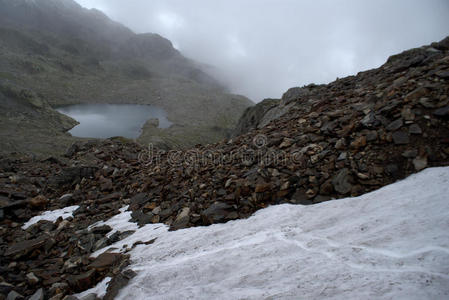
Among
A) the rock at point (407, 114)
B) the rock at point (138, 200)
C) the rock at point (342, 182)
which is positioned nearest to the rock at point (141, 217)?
the rock at point (138, 200)

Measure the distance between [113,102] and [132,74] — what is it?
50.8 metres

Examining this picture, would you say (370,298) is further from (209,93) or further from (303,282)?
(209,93)

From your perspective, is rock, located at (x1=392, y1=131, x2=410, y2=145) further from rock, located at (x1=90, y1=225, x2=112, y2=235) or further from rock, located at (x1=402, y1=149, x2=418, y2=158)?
rock, located at (x1=90, y1=225, x2=112, y2=235)

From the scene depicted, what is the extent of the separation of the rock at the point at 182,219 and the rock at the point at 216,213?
1.55 feet

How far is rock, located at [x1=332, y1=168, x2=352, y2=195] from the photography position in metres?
4.87

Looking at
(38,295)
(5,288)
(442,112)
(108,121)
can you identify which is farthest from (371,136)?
(108,121)

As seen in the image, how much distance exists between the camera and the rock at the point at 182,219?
5693 mm

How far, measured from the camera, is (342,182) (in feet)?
16.5

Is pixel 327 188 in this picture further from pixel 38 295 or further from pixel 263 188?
pixel 38 295

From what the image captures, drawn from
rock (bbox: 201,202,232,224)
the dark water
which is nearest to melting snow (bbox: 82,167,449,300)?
rock (bbox: 201,202,232,224)

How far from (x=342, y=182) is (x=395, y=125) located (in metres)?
1.94

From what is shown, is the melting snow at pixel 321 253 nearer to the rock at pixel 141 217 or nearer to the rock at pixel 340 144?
the rock at pixel 141 217

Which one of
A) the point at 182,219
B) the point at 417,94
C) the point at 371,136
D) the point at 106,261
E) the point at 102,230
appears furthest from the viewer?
the point at 102,230

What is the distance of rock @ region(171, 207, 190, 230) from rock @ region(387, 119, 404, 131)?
5.21 m
